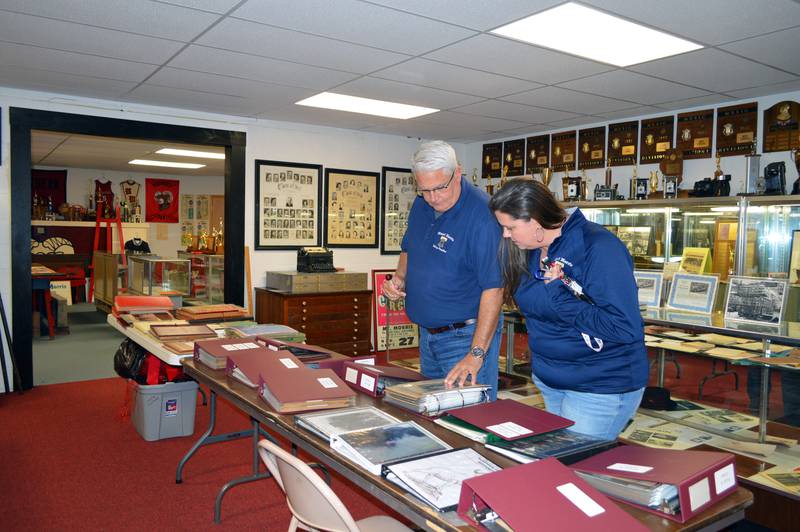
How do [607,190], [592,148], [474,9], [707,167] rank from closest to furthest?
[474,9] < [707,167] < [607,190] < [592,148]

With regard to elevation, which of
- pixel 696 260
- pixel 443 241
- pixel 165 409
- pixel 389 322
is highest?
pixel 443 241

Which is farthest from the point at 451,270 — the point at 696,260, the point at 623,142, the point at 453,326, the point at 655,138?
the point at 623,142

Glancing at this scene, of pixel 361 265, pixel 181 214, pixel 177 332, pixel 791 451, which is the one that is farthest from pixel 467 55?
pixel 181 214

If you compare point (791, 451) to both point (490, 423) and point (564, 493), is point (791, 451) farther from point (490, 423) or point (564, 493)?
point (564, 493)

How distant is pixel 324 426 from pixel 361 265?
18.7 feet

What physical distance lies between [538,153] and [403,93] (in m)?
2.51

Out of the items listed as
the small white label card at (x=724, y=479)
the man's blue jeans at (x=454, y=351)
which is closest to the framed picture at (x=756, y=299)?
the man's blue jeans at (x=454, y=351)

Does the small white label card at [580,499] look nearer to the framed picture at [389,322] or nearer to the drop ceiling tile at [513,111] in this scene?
the drop ceiling tile at [513,111]

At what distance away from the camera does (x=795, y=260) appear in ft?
15.1

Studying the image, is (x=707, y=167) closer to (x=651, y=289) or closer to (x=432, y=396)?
(x=651, y=289)

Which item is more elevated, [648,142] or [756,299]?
[648,142]

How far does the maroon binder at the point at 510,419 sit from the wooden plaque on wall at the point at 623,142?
4.84m

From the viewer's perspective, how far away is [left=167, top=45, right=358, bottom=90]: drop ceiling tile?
4.08m

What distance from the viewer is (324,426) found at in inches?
69.9
